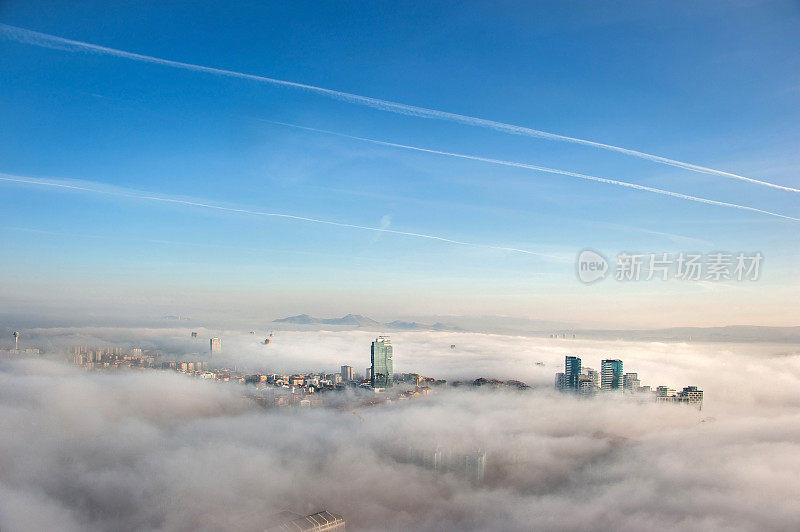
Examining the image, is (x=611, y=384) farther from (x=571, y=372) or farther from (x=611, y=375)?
(x=571, y=372)

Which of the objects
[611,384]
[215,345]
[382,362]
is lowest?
[611,384]

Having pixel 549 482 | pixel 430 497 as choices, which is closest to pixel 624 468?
pixel 549 482

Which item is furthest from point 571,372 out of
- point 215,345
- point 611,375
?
point 215,345

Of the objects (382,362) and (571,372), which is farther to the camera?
(382,362)

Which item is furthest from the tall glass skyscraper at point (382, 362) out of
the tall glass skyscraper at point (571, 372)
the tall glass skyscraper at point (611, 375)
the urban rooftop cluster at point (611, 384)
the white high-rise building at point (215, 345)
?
the tall glass skyscraper at point (611, 375)

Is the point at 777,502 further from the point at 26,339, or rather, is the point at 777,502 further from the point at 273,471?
the point at 26,339

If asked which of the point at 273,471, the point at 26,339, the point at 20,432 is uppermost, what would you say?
the point at 26,339


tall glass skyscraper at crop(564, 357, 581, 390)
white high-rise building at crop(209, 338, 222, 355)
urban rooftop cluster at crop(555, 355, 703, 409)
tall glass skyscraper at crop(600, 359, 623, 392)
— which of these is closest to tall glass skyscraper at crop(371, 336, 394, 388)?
white high-rise building at crop(209, 338, 222, 355)
